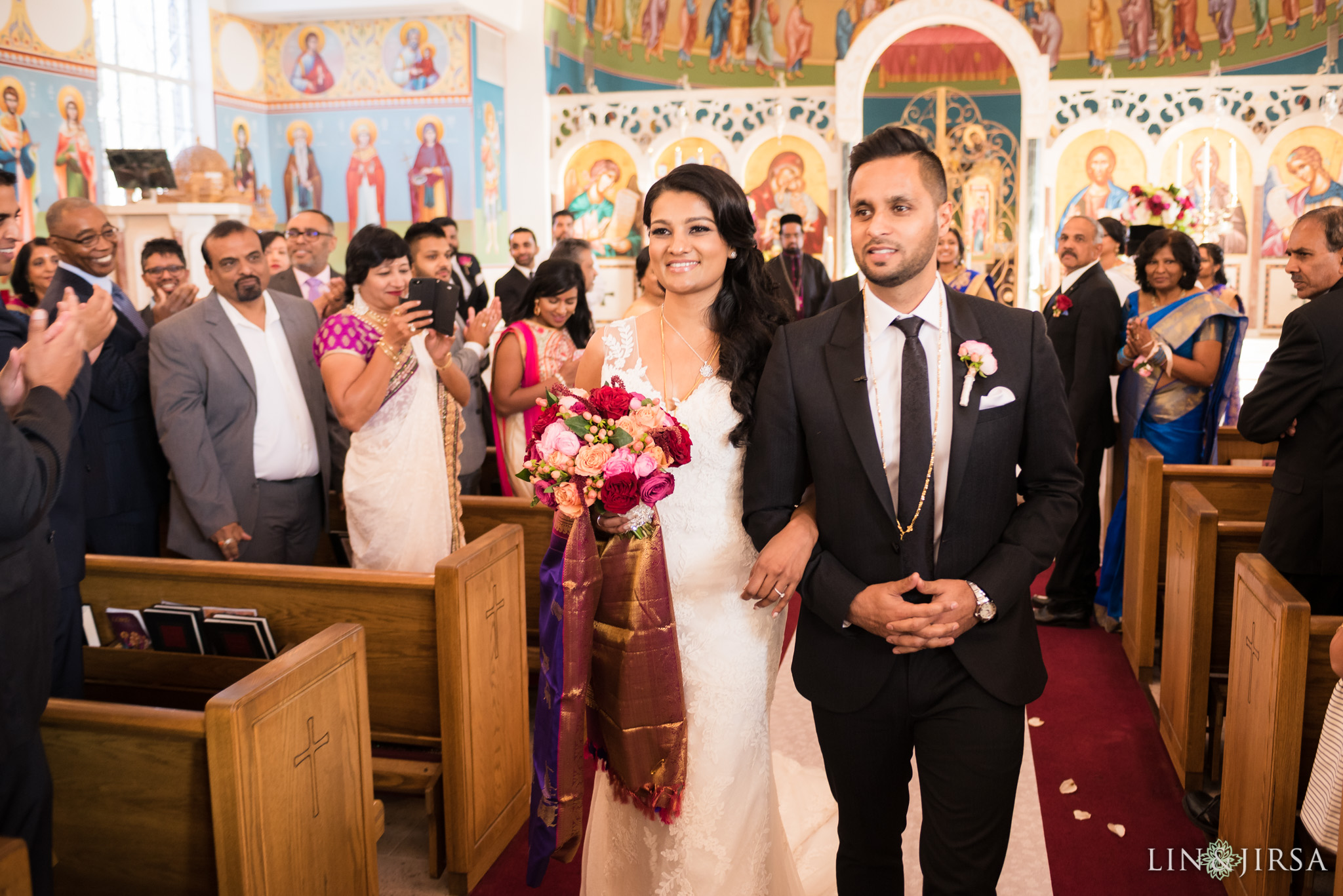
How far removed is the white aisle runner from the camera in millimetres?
3094

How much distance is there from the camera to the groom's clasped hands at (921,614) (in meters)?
2.04

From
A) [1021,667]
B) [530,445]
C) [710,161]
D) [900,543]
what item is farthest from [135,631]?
[710,161]

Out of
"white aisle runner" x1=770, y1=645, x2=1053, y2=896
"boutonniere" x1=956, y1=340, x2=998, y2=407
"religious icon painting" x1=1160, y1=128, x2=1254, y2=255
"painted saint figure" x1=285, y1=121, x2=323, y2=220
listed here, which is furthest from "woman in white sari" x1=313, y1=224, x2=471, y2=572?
"religious icon painting" x1=1160, y1=128, x2=1254, y2=255

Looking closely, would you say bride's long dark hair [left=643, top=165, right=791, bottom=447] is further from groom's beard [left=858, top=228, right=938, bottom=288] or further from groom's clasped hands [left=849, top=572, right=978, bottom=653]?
groom's clasped hands [left=849, top=572, right=978, bottom=653]

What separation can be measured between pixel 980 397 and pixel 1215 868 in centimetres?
190

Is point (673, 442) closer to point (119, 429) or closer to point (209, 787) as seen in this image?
point (209, 787)

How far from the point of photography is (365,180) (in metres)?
14.4

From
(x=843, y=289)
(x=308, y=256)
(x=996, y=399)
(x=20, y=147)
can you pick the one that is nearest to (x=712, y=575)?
(x=996, y=399)

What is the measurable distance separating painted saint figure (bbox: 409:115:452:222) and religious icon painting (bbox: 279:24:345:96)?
1344 mm

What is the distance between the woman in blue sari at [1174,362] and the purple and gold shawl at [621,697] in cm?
338

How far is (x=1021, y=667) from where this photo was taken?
217 cm

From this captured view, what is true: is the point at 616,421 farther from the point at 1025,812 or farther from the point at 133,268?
the point at 133,268

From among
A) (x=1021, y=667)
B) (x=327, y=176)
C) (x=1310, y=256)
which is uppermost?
(x=327, y=176)

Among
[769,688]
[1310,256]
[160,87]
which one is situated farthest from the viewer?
[160,87]
